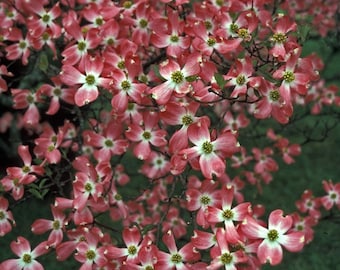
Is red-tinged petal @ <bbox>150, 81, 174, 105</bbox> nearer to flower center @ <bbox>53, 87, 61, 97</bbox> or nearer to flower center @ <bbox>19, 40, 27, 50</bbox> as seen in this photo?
flower center @ <bbox>53, 87, 61, 97</bbox>

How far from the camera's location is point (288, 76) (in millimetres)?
1929

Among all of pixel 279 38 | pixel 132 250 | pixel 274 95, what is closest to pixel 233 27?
pixel 279 38

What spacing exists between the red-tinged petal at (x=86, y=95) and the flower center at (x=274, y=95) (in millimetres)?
690

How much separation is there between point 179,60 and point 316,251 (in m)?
1.76

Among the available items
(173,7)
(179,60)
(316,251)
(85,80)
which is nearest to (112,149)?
(85,80)

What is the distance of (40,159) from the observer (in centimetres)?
231

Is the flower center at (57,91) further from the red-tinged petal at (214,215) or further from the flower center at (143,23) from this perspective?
the red-tinged petal at (214,215)

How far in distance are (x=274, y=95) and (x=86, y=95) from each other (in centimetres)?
75

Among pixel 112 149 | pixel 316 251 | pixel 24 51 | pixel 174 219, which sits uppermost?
pixel 24 51

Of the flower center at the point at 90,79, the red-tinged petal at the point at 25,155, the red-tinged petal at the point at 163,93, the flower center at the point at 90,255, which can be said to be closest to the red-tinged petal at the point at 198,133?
the red-tinged petal at the point at 163,93

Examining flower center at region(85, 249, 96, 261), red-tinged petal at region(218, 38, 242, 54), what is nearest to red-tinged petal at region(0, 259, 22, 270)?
flower center at region(85, 249, 96, 261)

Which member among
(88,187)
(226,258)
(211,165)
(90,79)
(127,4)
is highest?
(127,4)

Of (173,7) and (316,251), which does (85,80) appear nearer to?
(173,7)

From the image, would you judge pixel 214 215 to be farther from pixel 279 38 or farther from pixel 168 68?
pixel 279 38
